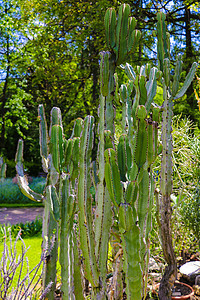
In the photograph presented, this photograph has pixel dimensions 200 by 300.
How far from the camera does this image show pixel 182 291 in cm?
265

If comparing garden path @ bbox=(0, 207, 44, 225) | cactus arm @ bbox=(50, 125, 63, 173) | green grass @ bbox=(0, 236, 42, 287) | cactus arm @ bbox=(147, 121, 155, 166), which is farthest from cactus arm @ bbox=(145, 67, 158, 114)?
garden path @ bbox=(0, 207, 44, 225)

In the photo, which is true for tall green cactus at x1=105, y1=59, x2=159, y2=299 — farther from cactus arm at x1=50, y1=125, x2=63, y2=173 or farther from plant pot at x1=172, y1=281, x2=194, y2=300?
plant pot at x1=172, y1=281, x2=194, y2=300

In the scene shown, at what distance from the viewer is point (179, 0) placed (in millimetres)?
7445

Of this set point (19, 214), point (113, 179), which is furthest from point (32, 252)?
point (19, 214)

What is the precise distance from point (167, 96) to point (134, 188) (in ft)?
5.29

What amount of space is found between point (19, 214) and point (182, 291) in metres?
5.07

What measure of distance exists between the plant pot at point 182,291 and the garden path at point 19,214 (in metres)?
4.05

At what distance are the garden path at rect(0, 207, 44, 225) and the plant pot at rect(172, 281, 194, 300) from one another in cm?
405

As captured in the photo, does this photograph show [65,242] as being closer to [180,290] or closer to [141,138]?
[141,138]

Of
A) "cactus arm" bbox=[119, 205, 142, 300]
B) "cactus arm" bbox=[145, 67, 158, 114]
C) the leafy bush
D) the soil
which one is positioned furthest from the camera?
the leafy bush

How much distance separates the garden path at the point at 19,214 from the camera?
6184 millimetres

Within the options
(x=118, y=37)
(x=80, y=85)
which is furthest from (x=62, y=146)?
(x=80, y=85)

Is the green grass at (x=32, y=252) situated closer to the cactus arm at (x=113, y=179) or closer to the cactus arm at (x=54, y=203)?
the cactus arm at (x=54, y=203)

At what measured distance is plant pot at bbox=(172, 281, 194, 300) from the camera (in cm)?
246
